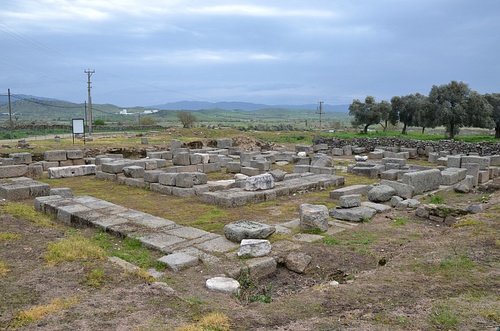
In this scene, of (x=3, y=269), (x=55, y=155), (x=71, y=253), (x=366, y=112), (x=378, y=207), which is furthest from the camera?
(x=366, y=112)

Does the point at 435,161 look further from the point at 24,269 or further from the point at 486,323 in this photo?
the point at 24,269

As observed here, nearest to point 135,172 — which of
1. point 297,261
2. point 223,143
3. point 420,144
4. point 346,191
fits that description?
point 346,191

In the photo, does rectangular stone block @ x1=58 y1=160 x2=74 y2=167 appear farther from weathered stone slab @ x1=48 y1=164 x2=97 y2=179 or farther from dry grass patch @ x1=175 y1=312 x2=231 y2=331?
dry grass patch @ x1=175 y1=312 x2=231 y2=331

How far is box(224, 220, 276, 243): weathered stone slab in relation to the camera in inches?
327

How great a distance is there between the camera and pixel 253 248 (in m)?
7.52

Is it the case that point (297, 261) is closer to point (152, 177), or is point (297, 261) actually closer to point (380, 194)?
point (380, 194)

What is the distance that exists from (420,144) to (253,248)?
2547 cm

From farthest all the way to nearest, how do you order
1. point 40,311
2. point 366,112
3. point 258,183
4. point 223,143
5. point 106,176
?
point 366,112
point 223,143
point 106,176
point 258,183
point 40,311

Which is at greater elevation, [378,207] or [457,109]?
[457,109]

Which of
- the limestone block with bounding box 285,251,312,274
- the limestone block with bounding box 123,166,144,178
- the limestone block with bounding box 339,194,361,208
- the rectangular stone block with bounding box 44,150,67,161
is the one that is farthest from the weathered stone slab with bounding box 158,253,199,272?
the rectangular stone block with bounding box 44,150,67,161

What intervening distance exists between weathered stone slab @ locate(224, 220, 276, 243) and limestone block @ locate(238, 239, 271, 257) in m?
0.61

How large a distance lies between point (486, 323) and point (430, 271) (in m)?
1.78

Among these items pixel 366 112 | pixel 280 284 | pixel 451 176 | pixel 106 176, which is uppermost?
pixel 366 112

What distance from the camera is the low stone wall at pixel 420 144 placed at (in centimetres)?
2670
